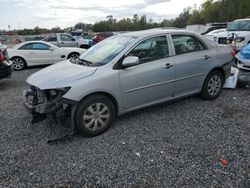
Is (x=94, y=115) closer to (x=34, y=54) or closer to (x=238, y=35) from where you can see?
(x=34, y=54)

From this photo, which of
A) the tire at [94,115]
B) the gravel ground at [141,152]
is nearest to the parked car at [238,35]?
the gravel ground at [141,152]

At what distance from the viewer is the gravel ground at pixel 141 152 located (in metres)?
3.04

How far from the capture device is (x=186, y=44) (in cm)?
509

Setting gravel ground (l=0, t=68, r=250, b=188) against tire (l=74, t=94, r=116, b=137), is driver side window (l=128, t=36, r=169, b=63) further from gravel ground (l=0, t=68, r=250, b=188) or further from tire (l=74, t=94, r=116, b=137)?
gravel ground (l=0, t=68, r=250, b=188)

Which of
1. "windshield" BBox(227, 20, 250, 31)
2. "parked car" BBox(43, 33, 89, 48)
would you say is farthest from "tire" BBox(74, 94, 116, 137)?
"parked car" BBox(43, 33, 89, 48)

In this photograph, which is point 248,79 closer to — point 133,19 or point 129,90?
point 129,90

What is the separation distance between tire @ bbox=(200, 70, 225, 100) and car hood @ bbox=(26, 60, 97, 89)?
261 centimetres

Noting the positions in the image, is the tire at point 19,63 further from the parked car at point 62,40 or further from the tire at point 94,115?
the tire at point 94,115

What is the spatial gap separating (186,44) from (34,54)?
321 inches

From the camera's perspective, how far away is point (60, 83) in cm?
382

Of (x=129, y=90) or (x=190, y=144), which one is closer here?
(x=190, y=144)

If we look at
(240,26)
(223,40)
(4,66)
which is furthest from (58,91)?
(240,26)

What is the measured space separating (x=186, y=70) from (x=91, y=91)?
207 cm

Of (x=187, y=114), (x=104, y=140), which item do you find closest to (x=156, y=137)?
(x=104, y=140)
